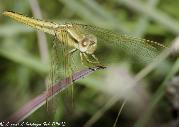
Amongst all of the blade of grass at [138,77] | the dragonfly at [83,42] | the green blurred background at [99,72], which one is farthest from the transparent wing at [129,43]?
the green blurred background at [99,72]

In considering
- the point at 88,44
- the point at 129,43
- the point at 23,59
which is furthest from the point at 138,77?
the point at 23,59

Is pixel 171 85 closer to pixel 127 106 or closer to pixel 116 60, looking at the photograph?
pixel 116 60

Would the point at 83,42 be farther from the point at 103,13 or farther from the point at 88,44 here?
the point at 103,13

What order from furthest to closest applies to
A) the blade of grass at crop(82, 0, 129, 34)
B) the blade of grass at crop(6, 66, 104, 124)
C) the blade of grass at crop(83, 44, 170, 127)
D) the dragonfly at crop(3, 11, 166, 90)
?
the blade of grass at crop(82, 0, 129, 34), the blade of grass at crop(83, 44, 170, 127), the dragonfly at crop(3, 11, 166, 90), the blade of grass at crop(6, 66, 104, 124)

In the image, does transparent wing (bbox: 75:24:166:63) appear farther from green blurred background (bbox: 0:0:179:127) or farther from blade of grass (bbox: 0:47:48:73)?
blade of grass (bbox: 0:47:48:73)

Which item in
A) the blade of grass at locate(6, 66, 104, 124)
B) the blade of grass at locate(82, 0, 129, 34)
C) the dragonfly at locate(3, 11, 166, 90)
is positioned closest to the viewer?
the blade of grass at locate(6, 66, 104, 124)

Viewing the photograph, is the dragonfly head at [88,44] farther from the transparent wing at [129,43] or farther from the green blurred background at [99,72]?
the green blurred background at [99,72]

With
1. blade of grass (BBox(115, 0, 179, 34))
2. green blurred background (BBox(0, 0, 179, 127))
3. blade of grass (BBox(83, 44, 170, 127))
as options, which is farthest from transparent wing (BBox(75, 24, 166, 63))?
blade of grass (BBox(115, 0, 179, 34))
